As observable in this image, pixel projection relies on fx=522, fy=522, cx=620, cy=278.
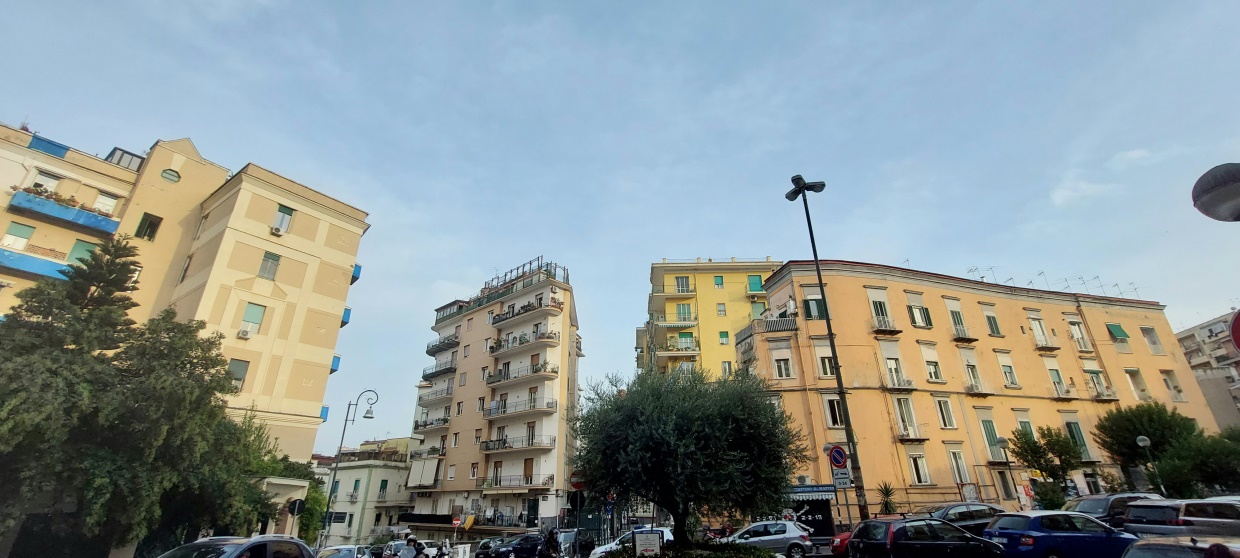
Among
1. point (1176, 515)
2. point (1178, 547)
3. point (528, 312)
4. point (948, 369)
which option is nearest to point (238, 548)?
point (1178, 547)

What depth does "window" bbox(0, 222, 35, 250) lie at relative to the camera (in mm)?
24500

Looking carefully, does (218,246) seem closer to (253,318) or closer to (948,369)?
(253,318)

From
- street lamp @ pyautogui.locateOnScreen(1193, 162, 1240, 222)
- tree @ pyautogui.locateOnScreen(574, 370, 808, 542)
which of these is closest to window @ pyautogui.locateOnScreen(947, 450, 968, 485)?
tree @ pyautogui.locateOnScreen(574, 370, 808, 542)

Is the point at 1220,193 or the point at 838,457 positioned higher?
the point at 1220,193

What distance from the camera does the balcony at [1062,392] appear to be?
30.9 metres

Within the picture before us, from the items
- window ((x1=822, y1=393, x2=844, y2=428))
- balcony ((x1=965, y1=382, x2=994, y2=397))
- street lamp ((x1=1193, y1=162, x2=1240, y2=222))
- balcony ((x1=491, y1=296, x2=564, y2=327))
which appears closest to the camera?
street lamp ((x1=1193, y1=162, x2=1240, y2=222))

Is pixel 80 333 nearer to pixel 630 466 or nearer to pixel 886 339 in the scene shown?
pixel 630 466

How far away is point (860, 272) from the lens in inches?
1200

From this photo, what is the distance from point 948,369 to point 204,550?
1294 inches

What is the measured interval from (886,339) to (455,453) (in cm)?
3451

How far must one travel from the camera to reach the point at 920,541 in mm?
12156

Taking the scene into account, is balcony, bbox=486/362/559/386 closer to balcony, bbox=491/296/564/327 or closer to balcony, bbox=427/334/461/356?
balcony, bbox=491/296/564/327

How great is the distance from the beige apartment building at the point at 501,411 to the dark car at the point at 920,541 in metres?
25.3

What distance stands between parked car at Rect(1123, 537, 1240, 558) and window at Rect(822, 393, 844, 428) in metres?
21.1
